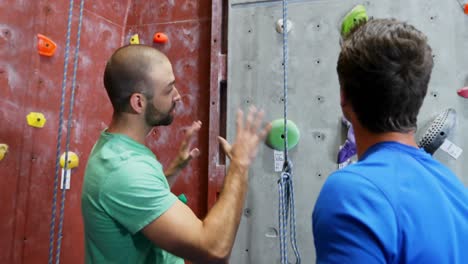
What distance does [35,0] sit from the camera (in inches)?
53.5

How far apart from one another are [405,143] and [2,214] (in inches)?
48.5

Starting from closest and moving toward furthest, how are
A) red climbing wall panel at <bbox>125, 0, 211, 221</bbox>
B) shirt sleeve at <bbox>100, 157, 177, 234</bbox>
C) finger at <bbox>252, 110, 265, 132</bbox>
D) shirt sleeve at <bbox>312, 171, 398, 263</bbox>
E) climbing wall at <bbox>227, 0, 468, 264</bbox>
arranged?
shirt sleeve at <bbox>312, 171, 398, 263</bbox>
shirt sleeve at <bbox>100, 157, 177, 234</bbox>
finger at <bbox>252, 110, 265, 132</bbox>
climbing wall at <bbox>227, 0, 468, 264</bbox>
red climbing wall panel at <bbox>125, 0, 211, 221</bbox>

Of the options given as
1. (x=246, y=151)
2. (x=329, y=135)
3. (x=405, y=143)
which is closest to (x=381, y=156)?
(x=405, y=143)

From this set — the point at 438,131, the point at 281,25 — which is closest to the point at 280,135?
the point at 281,25

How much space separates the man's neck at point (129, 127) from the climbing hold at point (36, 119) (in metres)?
0.51

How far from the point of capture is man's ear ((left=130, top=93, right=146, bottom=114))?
3.18 ft

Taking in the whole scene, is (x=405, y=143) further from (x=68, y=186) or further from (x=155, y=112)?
(x=68, y=186)

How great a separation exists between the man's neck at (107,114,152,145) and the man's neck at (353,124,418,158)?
57 cm

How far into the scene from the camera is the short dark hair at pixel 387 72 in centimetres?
54

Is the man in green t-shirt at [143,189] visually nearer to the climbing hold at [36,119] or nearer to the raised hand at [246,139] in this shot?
the raised hand at [246,139]

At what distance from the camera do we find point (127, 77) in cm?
98

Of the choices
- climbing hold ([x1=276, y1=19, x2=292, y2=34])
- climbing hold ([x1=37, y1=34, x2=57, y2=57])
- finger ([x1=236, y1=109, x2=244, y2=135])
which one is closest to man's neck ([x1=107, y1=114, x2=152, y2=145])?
finger ([x1=236, y1=109, x2=244, y2=135])

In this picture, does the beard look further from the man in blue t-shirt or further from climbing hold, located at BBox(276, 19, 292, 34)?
climbing hold, located at BBox(276, 19, 292, 34)

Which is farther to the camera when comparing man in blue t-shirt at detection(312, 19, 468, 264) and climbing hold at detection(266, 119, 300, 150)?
climbing hold at detection(266, 119, 300, 150)
